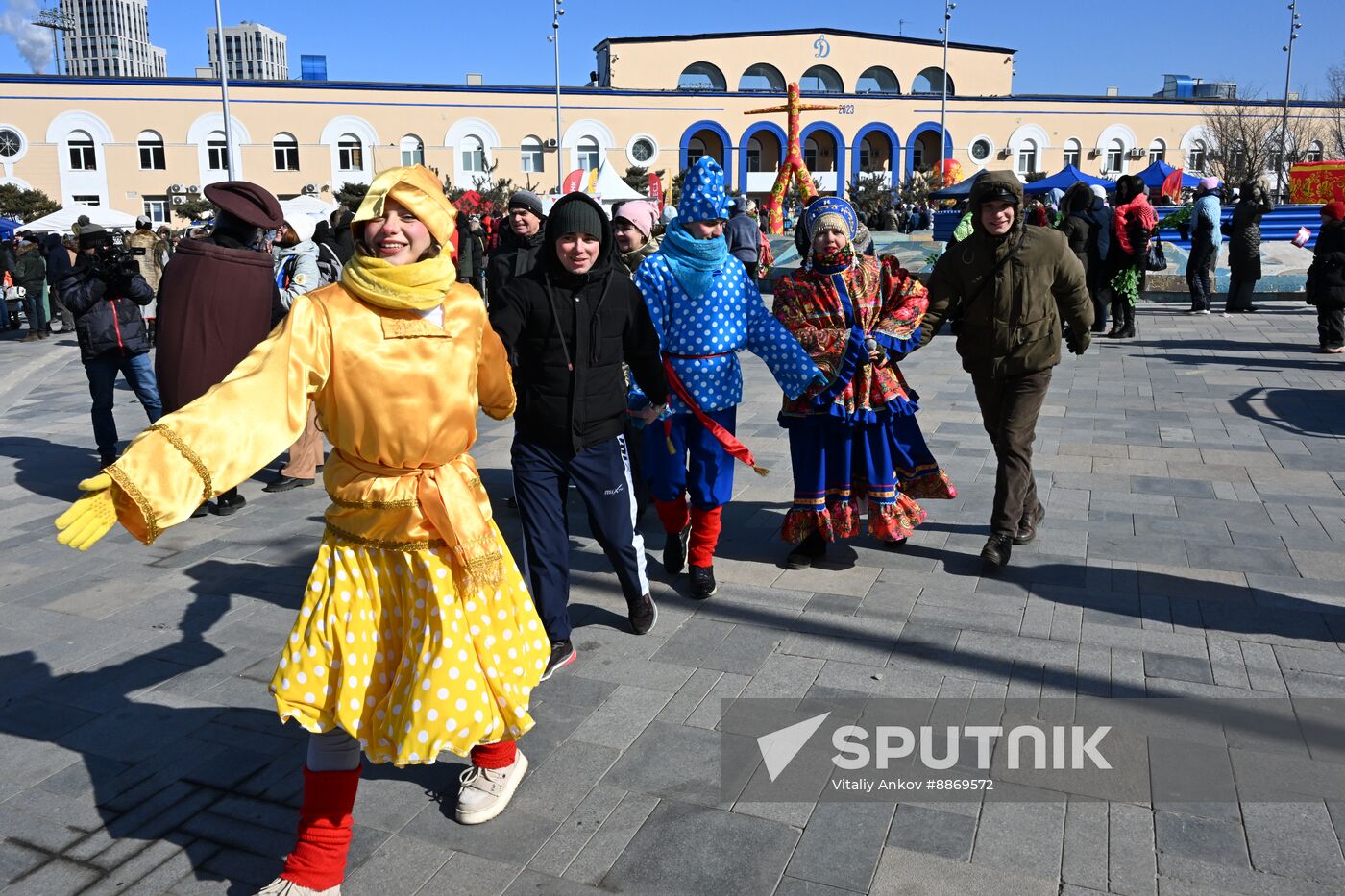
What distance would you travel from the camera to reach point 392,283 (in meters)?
2.77

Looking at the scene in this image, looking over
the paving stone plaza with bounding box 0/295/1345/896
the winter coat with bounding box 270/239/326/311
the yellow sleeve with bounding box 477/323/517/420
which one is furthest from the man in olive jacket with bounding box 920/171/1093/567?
the winter coat with bounding box 270/239/326/311

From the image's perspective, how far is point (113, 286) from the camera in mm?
7207

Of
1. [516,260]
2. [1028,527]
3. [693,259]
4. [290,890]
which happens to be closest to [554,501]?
[693,259]

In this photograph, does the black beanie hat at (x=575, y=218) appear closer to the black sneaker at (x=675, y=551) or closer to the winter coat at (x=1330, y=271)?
the black sneaker at (x=675, y=551)

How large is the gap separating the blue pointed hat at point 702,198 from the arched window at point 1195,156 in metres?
64.2

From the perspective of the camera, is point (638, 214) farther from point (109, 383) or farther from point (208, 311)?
point (109, 383)

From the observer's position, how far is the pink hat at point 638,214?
5.44 metres

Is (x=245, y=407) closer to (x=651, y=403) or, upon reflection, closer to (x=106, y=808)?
(x=106, y=808)

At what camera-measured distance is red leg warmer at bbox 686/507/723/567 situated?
5.02 meters

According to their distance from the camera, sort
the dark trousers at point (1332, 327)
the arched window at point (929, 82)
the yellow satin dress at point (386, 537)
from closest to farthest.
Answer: the yellow satin dress at point (386, 537), the dark trousers at point (1332, 327), the arched window at point (929, 82)

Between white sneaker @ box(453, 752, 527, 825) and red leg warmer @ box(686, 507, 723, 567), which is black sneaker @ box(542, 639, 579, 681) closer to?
white sneaker @ box(453, 752, 527, 825)

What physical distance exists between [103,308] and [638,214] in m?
4.06

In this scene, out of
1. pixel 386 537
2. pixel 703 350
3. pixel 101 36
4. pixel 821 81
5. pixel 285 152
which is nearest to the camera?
pixel 386 537

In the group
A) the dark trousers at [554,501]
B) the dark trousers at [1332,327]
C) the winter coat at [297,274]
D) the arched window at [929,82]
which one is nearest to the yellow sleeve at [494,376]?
the dark trousers at [554,501]
